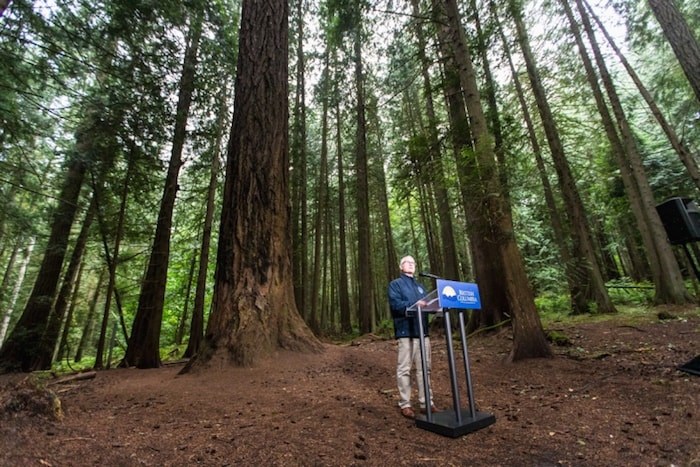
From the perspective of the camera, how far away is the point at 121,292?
334 inches

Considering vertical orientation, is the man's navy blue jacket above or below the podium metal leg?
above

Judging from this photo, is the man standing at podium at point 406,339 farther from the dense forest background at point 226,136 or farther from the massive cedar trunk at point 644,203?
the massive cedar trunk at point 644,203

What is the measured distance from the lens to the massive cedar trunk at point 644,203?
8.95 m

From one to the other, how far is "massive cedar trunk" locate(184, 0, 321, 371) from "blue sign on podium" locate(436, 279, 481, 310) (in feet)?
9.92

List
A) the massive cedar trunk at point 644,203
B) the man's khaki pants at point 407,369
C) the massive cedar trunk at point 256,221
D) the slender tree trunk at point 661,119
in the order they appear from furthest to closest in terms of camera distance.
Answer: the massive cedar trunk at point 644,203 < the slender tree trunk at point 661,119 < the massive cedar trunk at point 256,221 < the man's khaki pants at point 407,369

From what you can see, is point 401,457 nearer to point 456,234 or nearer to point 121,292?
point 121,292

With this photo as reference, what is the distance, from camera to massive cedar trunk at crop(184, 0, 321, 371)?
4906 mm

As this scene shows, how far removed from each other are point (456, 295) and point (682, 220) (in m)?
3.17

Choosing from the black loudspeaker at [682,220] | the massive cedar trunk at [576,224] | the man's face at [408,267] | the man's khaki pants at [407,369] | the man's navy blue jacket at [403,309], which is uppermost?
the massive cedar trunk at [576,224]

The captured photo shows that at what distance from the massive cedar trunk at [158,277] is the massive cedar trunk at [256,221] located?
7.97 feet

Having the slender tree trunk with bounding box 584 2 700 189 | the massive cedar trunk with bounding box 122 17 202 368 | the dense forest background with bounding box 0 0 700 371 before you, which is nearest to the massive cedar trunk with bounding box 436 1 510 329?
the dense forest background with bounding box 0 0 700 371

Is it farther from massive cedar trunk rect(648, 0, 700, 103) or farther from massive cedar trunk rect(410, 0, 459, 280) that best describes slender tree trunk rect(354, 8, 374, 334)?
massive cedar trunk rect(648, 0, 700, 103)

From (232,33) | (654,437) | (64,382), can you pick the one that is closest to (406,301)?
(654,437)

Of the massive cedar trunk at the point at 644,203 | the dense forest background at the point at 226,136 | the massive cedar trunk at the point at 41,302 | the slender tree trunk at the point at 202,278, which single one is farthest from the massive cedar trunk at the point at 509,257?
the massive cedar trunk at the point at 41,302
